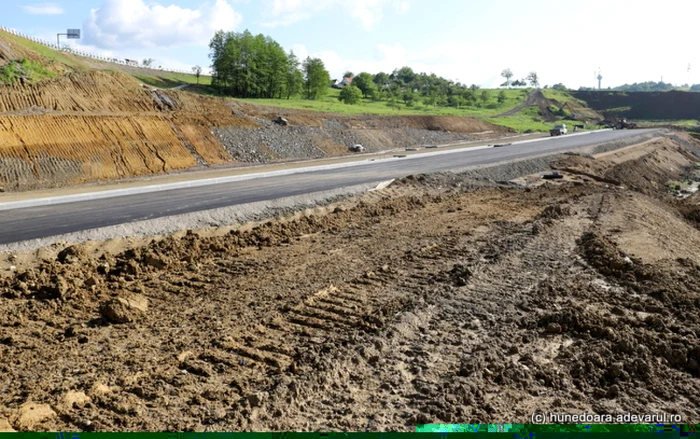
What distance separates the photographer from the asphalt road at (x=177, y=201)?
45.2ft

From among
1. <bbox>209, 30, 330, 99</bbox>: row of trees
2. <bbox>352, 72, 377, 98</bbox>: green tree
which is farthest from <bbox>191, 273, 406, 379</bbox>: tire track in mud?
<bbox>352, 72, 377, 98</bbox>: green tree

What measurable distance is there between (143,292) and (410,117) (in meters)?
49.6

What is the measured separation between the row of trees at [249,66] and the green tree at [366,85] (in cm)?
2708

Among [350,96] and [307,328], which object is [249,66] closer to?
[350,96]

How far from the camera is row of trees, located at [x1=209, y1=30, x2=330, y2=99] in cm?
5856

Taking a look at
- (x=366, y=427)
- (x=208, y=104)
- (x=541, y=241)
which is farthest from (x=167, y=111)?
(x=366, y=427)

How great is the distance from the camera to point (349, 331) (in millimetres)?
8109

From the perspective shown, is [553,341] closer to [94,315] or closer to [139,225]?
[94,315]

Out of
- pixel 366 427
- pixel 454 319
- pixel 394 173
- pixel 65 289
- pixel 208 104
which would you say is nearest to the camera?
pixel 366 427

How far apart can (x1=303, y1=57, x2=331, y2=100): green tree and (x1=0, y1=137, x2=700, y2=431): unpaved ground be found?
203 feet

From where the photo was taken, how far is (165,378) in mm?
6508

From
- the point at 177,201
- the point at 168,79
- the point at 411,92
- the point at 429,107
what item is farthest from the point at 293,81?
the point at 177,201

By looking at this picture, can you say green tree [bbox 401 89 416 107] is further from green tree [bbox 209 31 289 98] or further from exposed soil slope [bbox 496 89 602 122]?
green tree [bbox 209 31 289 98]

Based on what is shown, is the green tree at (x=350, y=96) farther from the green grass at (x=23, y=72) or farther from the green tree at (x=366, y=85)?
the green grass at (x=23, y=72)
